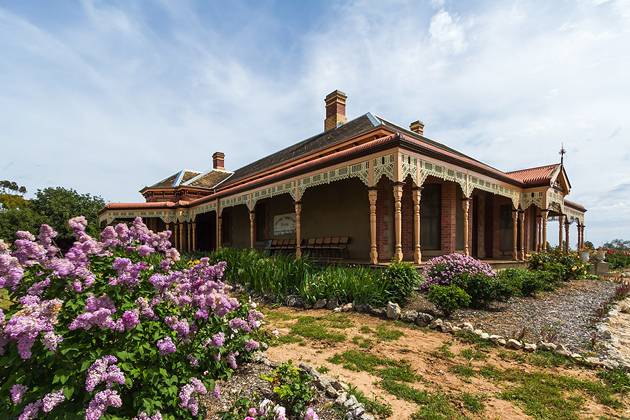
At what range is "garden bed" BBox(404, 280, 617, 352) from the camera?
5258 millimetres

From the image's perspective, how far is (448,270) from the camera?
7465mm

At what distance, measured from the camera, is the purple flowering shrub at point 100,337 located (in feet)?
6.49

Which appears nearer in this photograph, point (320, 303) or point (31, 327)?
point (31, 327)

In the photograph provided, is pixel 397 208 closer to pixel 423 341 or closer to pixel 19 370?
pixel 423 341

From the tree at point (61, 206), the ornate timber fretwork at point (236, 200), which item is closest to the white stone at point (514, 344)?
the ornate timber fretwork at point (236, 200)

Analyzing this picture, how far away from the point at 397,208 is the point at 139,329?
6.81 m

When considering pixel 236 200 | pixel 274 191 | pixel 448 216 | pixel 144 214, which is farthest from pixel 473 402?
pixel 144 214

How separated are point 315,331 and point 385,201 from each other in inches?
233

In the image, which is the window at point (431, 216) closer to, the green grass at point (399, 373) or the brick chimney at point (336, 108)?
the green grass at point (399, 373)

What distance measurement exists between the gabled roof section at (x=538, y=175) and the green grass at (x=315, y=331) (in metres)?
11.9

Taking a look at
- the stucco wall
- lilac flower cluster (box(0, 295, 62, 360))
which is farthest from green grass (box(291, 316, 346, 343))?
the stucco wall

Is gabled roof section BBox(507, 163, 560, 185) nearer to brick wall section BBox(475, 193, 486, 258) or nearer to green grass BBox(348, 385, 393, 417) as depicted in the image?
brick wall section BBox(475, 193, 486, 258)

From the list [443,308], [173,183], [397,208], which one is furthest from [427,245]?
[173,183]

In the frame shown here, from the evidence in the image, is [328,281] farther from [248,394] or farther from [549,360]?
[248,394]
